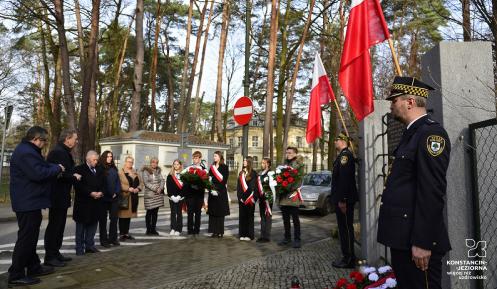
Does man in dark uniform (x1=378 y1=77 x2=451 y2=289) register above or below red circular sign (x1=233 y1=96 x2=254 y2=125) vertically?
below

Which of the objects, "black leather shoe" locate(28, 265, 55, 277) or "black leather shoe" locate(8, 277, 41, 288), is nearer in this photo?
"black leather shoe" locate(8, 277, 41, 288)

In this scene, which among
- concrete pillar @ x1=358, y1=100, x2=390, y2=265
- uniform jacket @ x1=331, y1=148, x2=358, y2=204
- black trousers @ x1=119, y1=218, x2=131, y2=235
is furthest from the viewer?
black trousers @ x1=119, y1=218, x2=131, y2=235

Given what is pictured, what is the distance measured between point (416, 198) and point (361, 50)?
3153mm

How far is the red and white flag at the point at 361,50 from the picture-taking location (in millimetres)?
5250

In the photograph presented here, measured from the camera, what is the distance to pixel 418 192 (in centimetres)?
268

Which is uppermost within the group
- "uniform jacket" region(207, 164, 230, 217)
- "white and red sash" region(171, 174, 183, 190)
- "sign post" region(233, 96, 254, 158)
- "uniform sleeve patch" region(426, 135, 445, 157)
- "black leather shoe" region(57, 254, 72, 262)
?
"sign post" region(233, 96, 254, 158)

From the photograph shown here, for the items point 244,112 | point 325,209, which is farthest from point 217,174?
point 325,209

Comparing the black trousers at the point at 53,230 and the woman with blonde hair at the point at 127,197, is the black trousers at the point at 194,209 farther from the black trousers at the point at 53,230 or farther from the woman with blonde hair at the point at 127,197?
the black trousers at the point at 53,230

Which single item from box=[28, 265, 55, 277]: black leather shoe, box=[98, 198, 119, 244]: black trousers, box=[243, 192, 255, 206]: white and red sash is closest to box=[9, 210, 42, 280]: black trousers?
box=[28, 265, 55, 277]: black leather shoe

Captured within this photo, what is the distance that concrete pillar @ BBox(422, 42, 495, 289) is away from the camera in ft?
11.8

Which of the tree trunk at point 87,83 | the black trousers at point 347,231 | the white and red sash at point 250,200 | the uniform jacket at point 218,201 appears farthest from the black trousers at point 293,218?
the tree trunk at point 87,83

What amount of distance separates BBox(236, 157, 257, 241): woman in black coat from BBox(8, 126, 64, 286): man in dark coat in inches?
170

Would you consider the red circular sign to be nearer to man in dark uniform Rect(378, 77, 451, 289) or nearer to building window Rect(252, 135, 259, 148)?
man in dark uniform Rect(378, 77, 451, 289)

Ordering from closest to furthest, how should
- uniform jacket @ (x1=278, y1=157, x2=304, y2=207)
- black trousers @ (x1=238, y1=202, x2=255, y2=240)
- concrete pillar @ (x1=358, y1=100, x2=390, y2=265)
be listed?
1. concrete pillar @ (x1=358, y1=100, x2=390, y2=265)
2. uniform jacket @ (x1=278, y1=157, x2=304, y2=207)
3. black trousers @ (x1=238, y1=202, x2=255, y2=240)
